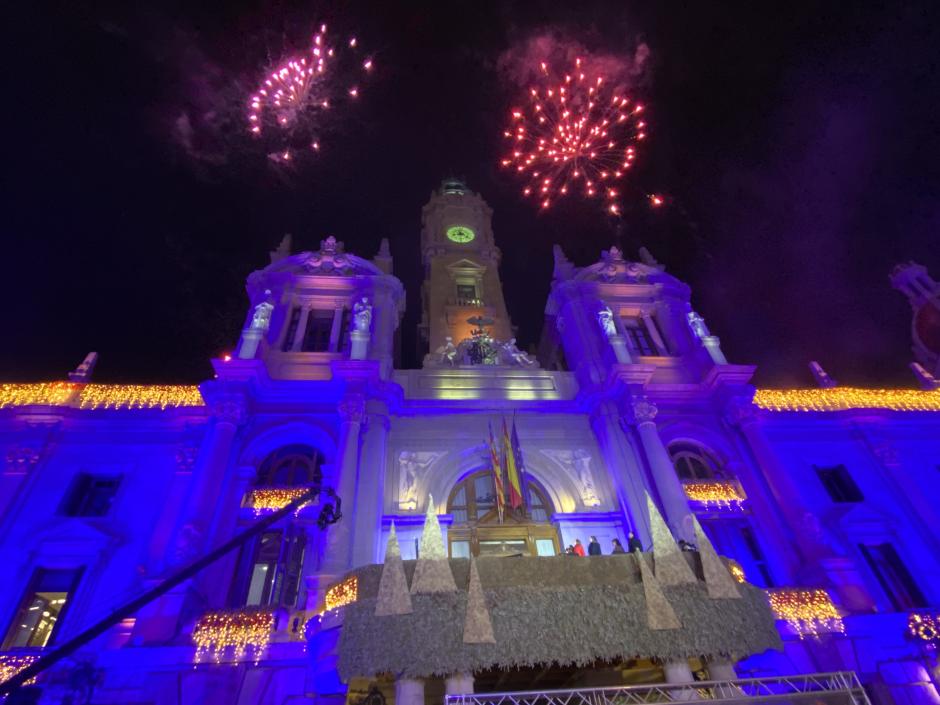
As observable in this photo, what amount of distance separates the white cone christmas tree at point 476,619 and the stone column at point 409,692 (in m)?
1.21

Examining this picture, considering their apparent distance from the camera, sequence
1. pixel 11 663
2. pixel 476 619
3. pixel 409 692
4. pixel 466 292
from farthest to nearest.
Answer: pixel 466 292, pixel 11 663, pixel 476 619, pixel 409 692

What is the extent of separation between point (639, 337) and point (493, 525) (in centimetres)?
1417

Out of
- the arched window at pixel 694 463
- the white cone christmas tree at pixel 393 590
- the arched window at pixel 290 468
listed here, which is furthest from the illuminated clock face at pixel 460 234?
the white cone christmas tree at pixel 393 590

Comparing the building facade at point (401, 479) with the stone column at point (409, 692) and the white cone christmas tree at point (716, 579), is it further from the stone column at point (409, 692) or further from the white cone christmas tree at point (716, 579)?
the stone column at point (409, 692)

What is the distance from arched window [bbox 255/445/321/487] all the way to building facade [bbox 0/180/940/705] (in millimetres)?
81

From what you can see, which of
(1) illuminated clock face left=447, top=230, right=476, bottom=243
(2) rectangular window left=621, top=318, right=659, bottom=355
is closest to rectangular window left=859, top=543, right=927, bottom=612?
(2) rectangular window left=621, top=318, right=659, bottom=355

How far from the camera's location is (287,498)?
19.4 metres

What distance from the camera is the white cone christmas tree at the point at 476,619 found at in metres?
10.0

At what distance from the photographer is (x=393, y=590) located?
33.8ft

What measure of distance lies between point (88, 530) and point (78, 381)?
7.47m

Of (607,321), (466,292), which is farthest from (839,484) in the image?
(466,292)

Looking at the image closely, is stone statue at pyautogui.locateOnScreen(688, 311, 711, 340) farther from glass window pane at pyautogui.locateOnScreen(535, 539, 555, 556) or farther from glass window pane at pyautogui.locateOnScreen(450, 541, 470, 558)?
glass window pane at pyautogui.locateOnScreen(450, 541, 470, 558)

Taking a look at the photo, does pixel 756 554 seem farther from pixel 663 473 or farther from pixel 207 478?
pixel 207 478

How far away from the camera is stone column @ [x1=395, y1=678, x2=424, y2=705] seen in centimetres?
994
